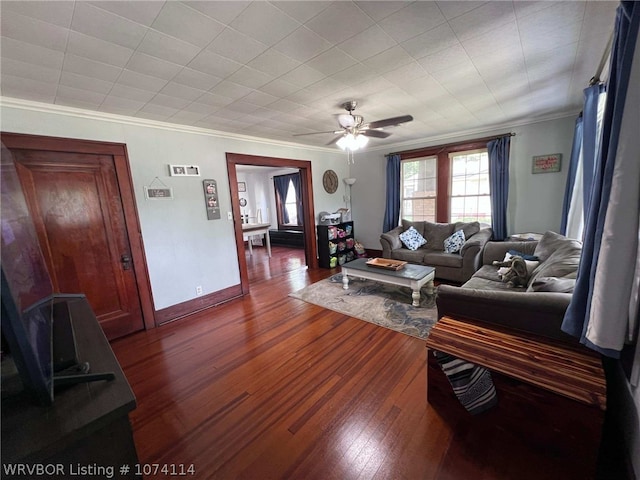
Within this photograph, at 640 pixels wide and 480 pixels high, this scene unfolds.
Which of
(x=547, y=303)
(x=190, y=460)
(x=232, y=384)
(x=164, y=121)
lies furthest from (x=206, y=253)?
(x=547, y=303)

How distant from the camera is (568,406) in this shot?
1205mm

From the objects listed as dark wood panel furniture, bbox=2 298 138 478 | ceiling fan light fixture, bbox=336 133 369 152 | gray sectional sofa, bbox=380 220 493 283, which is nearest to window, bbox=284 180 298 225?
gray sectional sofa, bbox=380 220 493 283

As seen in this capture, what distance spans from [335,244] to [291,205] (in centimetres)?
324

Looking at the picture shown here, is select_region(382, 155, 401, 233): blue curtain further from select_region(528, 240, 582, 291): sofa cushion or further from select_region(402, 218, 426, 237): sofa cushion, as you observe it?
select_region(528, 240, 582, 291): sofa cushion

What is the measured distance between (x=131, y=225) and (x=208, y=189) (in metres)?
0.98

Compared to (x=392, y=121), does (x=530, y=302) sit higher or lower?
lower

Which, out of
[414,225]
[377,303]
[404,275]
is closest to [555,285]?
[404,275]

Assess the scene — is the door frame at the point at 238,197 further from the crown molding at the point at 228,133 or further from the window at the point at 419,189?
the window at the point at 419,189

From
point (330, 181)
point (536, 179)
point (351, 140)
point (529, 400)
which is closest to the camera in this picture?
point (529, 400)

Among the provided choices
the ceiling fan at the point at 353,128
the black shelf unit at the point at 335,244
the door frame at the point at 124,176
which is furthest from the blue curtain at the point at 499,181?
the door frame at the point at 124,176

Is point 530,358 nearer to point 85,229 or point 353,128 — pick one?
point 353,128

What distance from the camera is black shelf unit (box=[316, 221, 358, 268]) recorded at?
197 inches

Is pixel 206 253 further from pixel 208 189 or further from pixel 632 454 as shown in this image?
pixel 632 454

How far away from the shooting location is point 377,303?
327cm
